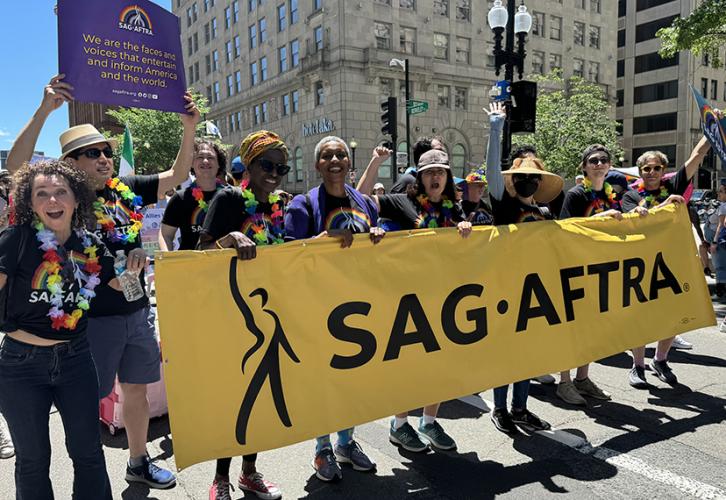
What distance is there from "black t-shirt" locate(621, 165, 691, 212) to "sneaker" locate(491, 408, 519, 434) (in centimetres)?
227

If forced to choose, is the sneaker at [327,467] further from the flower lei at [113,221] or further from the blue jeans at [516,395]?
the flower lei at [113,221]

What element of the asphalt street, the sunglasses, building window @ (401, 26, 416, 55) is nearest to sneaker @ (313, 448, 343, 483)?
the asphalt street

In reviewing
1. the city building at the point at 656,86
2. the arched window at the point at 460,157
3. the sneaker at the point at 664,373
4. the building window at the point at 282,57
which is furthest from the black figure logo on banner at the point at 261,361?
the city building at the point at 656,86

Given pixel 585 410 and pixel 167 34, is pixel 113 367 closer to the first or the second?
pixel 167 34

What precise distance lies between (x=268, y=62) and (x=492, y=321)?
4130 cm

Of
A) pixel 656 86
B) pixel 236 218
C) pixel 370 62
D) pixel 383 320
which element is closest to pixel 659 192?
pixel 383 320

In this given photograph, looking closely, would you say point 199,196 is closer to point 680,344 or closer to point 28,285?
Result: point 28,285

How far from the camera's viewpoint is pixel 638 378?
478 cm

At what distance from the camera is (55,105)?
2.83 metres

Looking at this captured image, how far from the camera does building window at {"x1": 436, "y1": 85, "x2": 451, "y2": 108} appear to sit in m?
37.5

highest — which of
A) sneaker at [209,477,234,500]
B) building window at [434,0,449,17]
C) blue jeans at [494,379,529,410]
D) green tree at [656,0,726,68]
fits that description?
building window at [434,0,449,17]

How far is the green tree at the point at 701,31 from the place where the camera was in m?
10.2

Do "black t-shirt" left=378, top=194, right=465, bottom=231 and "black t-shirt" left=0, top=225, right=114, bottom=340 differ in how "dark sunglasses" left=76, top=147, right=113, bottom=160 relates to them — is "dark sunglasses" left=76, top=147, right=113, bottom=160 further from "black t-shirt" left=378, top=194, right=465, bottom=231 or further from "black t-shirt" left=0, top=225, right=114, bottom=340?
"black t-shirt" left=378, top=194, right=465, bottom=231

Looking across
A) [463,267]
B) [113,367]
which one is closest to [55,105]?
[113,367]
